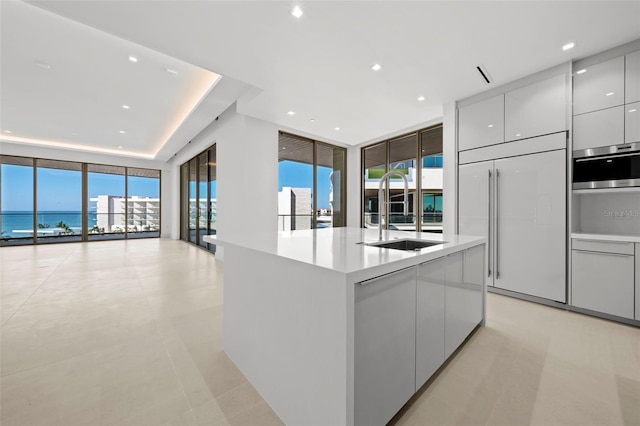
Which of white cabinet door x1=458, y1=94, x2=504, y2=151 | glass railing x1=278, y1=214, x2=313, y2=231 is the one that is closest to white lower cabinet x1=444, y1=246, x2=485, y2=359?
white cabinet door x1=458, y1=94, x2=504, y2=151

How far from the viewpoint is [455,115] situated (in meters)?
3.76

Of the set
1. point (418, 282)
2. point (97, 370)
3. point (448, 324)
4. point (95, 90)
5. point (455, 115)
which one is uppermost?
point (95, 90)

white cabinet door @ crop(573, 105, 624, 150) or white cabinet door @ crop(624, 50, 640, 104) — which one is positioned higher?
white cabinet door @ crop(624, 50, 640, 104)

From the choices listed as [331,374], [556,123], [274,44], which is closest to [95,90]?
[274,44]

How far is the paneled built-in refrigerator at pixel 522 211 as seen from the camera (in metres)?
2.84

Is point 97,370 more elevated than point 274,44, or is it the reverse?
point 274,44

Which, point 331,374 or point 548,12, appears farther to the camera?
point 548,12

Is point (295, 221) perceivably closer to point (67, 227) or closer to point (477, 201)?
point (477, 201)

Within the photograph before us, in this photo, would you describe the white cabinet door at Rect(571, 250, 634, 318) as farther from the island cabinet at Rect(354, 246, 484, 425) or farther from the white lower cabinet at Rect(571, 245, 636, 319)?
the island cabinet at Rect(354, 246, 484, 425)

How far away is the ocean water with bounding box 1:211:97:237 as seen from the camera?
7.73 m

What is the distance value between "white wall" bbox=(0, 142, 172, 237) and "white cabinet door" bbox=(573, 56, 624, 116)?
10.8 m

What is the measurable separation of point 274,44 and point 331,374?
9.30 ft

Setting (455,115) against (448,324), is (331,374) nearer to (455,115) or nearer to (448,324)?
(448,324)

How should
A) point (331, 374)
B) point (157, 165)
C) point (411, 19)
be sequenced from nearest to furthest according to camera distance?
point (331, 374) < point (411, 19) < point (157, 165)
